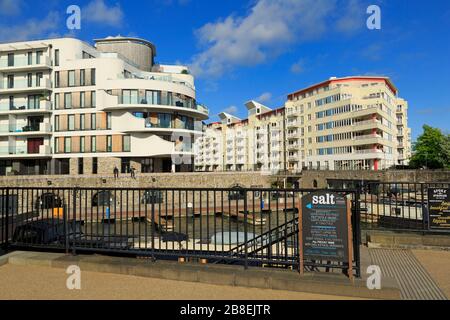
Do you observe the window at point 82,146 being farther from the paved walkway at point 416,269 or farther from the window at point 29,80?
the paved walkway at point 416,269

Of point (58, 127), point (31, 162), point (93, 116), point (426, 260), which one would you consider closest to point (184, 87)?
point (93, 116)

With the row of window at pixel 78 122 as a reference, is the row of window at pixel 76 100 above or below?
above

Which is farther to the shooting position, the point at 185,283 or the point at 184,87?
the point at 184,87

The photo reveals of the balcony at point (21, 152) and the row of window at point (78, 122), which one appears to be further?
the row of window at point (78, 122)

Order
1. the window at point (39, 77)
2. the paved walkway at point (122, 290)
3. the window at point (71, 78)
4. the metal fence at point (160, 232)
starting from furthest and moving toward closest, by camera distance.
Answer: the window at point (39, 77)
the window at point (71, 78)
the metal fence at point (160, 232)
the paved walkway at point (122, 290)

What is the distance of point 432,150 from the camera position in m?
69.4

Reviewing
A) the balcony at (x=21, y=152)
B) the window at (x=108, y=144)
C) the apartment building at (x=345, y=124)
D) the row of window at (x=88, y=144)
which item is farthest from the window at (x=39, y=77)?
the apartment building at (x=345, y=124)

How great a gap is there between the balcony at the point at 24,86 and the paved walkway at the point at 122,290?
42.0 meters

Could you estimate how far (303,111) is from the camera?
80562 millimetres

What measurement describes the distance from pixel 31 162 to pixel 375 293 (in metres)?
47.8

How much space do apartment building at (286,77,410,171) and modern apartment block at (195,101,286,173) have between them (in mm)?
8969

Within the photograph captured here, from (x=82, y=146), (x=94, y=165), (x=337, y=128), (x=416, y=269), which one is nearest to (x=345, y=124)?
(x=337, y=128)

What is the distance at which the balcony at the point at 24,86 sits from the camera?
41.6 metres
